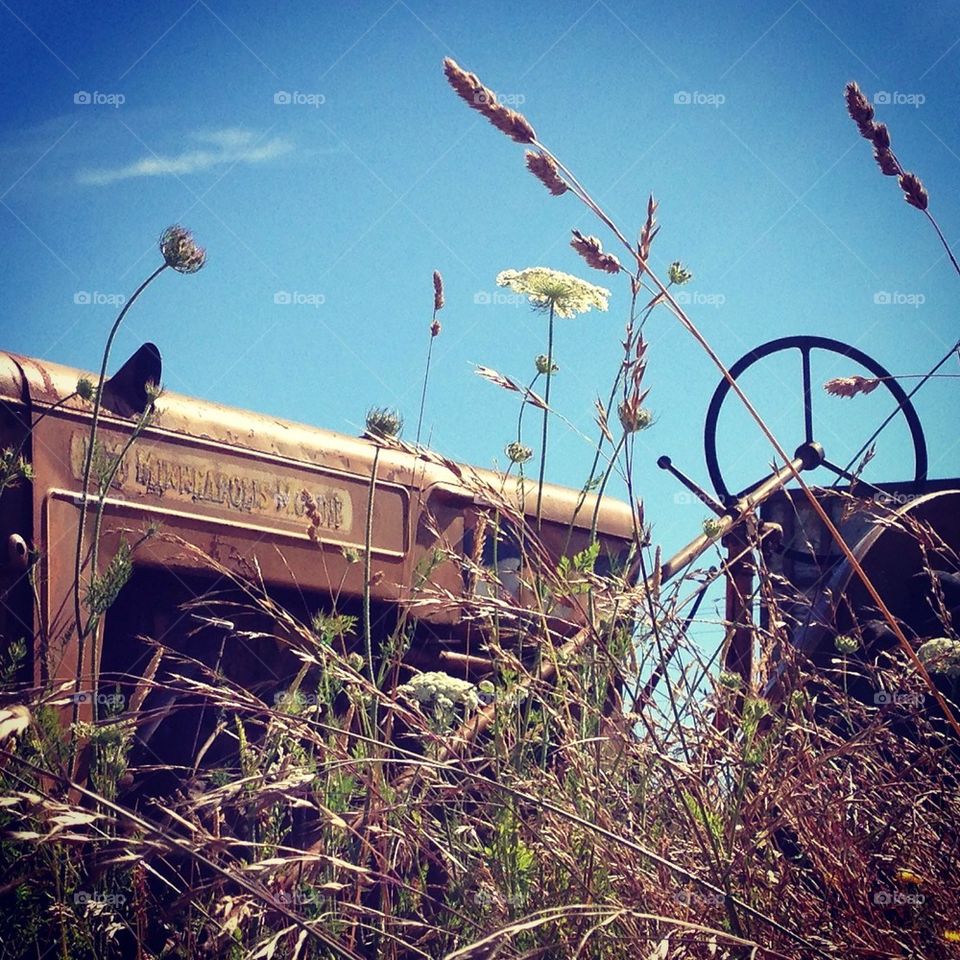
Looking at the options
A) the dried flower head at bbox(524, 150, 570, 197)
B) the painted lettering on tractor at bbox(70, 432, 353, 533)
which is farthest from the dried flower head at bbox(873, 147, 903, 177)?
the painted lettering on tractor at bbox(70, 432, 353, 533)

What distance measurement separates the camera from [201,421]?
355cm

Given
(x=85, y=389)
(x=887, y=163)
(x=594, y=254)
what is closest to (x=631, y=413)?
(x=594, y=254)

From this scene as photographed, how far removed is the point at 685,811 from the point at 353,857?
814mm

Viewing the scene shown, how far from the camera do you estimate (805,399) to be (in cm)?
354

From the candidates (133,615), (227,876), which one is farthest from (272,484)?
(227,876)

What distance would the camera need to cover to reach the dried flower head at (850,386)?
166 centimetres

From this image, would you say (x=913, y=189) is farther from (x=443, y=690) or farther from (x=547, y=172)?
(x=443, y=690)

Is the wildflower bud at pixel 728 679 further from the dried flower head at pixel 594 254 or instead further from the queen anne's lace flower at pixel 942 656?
the dried flower head at pixel 594 254

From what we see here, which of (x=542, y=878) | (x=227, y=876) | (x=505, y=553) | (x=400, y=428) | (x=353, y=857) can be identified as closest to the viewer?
(x=227, y=876)

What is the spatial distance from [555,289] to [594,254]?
112cm

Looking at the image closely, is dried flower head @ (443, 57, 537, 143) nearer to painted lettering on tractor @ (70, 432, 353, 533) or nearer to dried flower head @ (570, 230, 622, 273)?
dried flower head @ (570, 230, 622, 273)

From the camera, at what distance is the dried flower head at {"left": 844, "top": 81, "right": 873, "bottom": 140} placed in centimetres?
154

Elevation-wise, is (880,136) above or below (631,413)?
above

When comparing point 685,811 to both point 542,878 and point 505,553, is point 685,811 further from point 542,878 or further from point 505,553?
point 505,553
